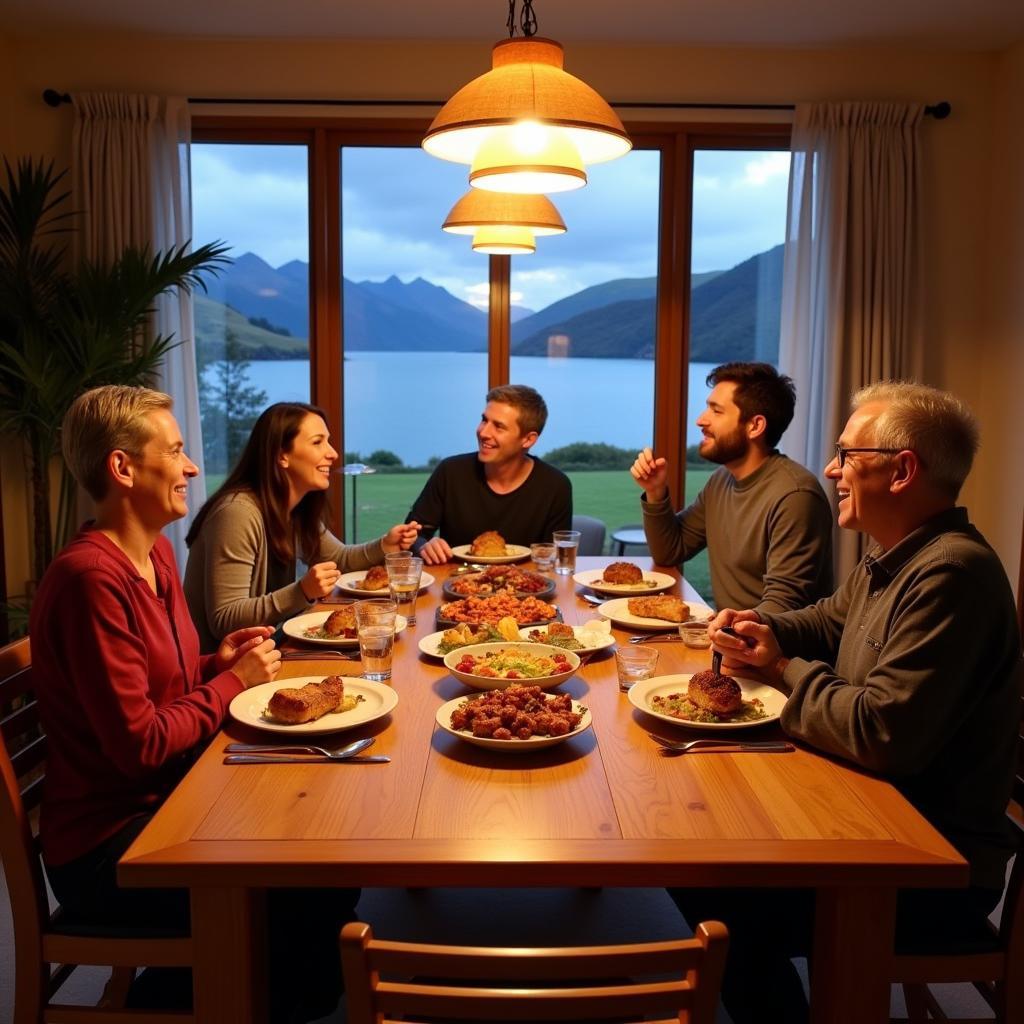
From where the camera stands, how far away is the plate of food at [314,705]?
1.67 meters

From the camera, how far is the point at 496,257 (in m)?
4.66

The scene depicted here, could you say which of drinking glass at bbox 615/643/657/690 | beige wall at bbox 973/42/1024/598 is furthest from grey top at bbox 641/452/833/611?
beige wall at bbox 973/42/1024/598

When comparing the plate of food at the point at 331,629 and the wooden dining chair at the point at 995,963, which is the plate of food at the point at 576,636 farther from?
the wooden dining chair at the point at 995,963

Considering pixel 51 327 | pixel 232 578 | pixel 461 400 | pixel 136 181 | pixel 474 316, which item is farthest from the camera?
pixel 461 400

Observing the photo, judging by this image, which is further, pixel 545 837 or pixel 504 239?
pixel 504 239

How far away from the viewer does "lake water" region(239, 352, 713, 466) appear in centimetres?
482

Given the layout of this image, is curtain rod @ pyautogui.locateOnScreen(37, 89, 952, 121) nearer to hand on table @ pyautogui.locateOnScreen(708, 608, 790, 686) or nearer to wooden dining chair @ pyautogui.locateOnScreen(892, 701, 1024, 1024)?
hand on table @ pyautogui.locateOnScreen(708, 608, 790, 686)

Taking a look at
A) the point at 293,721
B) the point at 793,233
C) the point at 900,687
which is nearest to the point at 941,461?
the point at 900,687

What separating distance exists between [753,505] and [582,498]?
2167 mm

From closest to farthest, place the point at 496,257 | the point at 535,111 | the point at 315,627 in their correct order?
the point at 535,111, the point at 315,627, the point at 496,257

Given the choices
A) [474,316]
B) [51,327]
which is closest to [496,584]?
[51,327]

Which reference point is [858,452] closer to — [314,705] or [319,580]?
[314,705]

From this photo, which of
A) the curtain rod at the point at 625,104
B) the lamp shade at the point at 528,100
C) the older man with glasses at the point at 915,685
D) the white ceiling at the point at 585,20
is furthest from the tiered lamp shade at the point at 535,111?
Answer: the curtain rod at the point at 625,104

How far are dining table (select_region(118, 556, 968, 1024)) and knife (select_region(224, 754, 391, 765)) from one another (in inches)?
0.5
